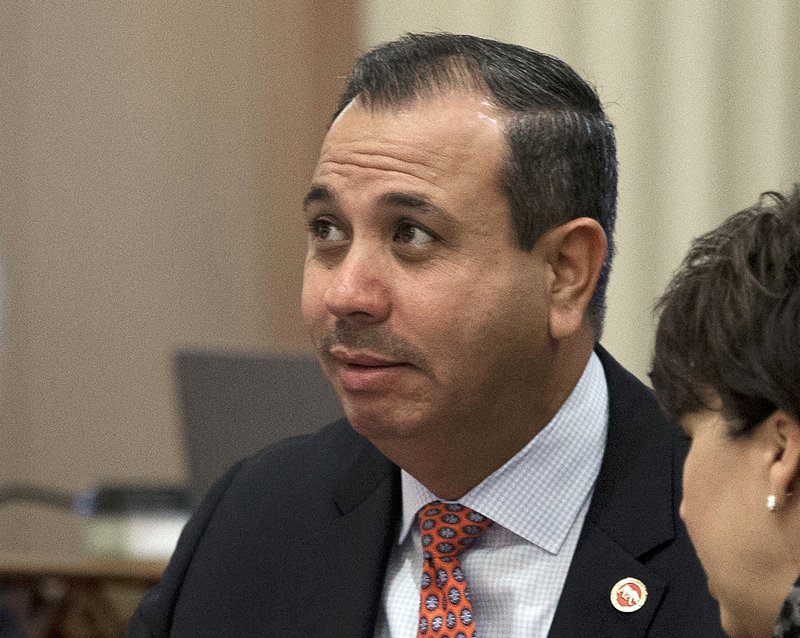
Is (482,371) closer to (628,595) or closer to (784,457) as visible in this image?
(628,595)

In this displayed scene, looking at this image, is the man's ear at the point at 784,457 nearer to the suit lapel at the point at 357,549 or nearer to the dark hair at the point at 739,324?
the dark hair at the point at 739,324

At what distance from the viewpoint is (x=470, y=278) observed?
6.36 ft

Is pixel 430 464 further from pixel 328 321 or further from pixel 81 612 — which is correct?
pixel 81 612

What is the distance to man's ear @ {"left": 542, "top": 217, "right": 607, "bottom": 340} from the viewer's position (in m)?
2.01

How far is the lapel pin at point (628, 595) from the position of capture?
1879 millimetres

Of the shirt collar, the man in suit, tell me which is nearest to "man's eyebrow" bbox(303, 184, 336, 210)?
the man in suit

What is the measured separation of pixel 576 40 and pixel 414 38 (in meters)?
2.27

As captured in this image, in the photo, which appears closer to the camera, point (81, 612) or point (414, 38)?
point (414, 38)

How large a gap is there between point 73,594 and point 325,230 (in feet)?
6.61

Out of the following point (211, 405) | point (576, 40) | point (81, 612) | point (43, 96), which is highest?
point (576, 40)

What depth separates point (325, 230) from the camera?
2023mm

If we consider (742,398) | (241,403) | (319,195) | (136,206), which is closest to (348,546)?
(319,195)

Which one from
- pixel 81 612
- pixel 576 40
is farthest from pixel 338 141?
pixel 576 40

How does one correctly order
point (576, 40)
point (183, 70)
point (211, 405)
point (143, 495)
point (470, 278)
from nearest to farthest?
1. point (470, 278)
2. point (211, 405)
3. point (143, 495)
4. point (576, 40)
5. point (183, 70)
